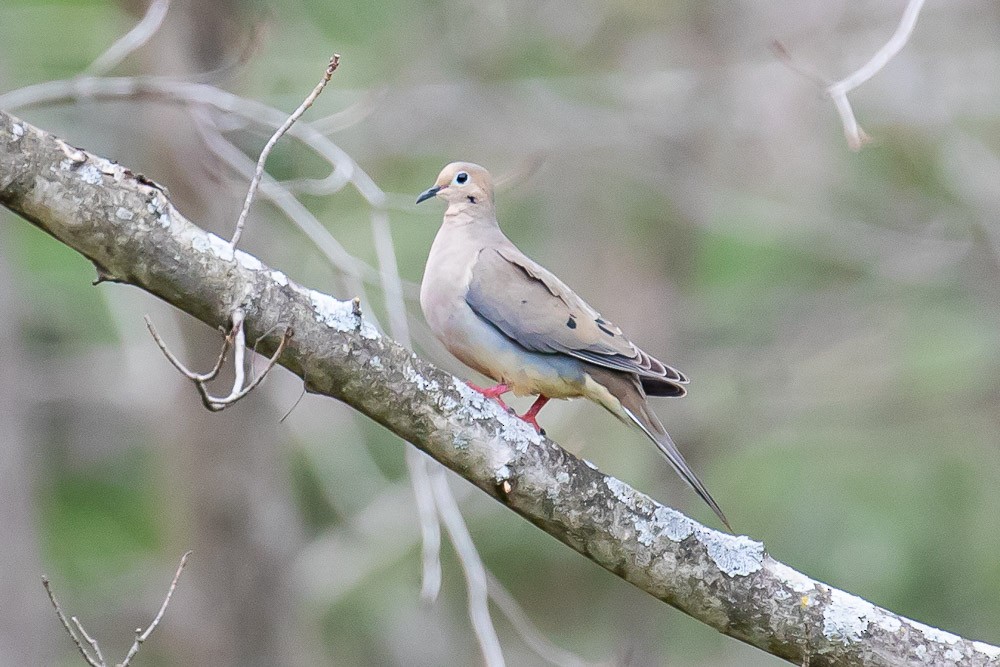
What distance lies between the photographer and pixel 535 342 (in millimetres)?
3779

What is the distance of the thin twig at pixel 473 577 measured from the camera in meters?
3.67

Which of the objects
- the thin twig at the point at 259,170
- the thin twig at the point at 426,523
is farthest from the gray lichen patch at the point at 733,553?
the thin twig at the point at 259,170

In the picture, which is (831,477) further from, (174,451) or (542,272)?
(542,272)

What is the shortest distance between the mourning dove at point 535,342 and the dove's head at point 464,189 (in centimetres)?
40

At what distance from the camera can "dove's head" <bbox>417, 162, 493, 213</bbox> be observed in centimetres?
434

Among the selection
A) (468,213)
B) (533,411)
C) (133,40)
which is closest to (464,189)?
(468,213)

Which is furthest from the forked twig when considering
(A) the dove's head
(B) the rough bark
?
(A) the dove's head

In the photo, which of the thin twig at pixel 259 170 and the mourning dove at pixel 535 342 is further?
the mourning dove at pixel 535 342

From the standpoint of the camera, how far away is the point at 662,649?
28.5 ft

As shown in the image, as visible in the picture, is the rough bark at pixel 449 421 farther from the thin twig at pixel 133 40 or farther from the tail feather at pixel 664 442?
the thin twig at pixel 133 40

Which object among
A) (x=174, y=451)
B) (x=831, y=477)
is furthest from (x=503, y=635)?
(x=174, y=451)

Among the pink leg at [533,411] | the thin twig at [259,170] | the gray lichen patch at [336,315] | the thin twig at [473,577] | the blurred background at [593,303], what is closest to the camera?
the thin twig at [259,170]

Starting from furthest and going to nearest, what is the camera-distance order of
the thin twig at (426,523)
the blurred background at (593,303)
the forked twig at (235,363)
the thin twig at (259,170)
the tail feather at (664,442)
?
1. the blurred background at (593,303)
2. the thin twig at (426,523)
3. the tail feather at (664,442)
4. the thin twig at (259,170)
5. the forked twig at (235,363)

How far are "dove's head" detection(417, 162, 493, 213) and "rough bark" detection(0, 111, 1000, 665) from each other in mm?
1396
